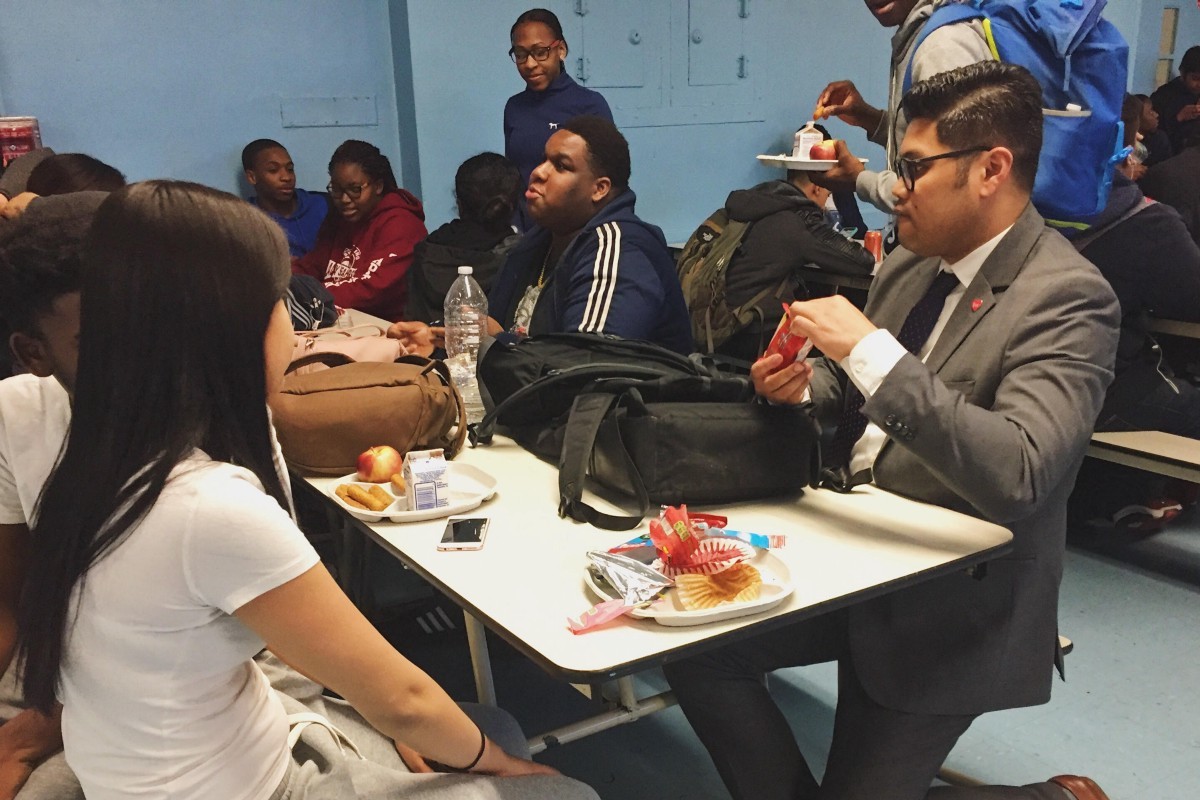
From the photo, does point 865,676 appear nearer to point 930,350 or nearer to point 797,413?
point 797,413

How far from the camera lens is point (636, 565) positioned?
1.33m

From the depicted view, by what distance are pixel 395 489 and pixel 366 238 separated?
241cm

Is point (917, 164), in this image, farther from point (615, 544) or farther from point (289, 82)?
point (289, 82)

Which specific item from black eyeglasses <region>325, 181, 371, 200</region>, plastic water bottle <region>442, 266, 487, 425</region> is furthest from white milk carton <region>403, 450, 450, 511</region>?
black eyeglasses <region>325, 181, 371, 200</region>

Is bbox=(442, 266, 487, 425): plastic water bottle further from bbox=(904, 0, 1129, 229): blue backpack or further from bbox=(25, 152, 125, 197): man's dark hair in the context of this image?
bbox=(904, 0, 1129, 229): blue backpack

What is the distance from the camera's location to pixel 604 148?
254 cm

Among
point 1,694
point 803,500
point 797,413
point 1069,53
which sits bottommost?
point 1,694

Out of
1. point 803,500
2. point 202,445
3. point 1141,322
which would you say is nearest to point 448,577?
point 202,445

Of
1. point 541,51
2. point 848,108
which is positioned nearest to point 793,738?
point 848,108

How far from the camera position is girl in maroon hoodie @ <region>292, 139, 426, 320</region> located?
3764 millimetres

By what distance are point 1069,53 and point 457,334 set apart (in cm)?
162

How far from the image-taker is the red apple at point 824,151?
3.03 metres

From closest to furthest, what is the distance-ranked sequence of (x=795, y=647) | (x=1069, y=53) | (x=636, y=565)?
(x=636, y=565)
(x=795, y=647)
(x=1069, y=53)

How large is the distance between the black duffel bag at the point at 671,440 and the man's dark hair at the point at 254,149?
3183mm
